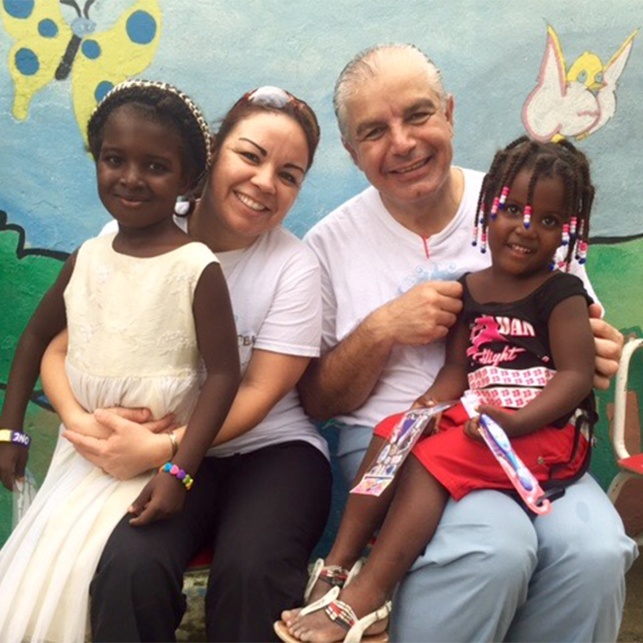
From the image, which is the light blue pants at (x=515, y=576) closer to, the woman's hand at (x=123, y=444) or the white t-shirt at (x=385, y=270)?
the white t-shirt at (x=385, y=270)

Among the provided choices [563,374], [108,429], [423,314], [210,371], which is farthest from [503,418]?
[108,429]

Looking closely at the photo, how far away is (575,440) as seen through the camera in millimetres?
2557

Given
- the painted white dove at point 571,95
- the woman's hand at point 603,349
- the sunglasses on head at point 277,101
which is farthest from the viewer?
the painted white dove at point 571,95

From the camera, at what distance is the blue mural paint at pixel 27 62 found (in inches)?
134

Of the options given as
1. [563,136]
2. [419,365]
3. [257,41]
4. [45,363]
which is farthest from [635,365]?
[45,363]

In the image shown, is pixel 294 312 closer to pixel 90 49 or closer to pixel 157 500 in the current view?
pixel 157 500

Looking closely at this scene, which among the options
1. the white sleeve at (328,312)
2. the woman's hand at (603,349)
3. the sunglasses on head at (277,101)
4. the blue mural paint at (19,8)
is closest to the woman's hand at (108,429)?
the white sleeve at (328,312)

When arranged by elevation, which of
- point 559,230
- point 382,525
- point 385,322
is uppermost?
→ point 559,230

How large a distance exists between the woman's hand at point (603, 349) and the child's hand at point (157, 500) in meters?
1.11

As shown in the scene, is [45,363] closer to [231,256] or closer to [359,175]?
[231,256]

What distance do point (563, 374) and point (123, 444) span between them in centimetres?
109

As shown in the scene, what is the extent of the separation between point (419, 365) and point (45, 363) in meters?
1.03

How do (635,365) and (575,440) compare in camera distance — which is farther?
(635,365)

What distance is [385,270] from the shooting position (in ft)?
9.86
